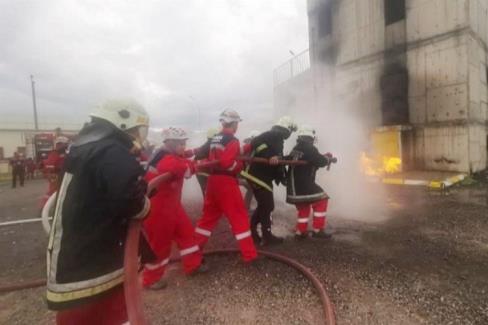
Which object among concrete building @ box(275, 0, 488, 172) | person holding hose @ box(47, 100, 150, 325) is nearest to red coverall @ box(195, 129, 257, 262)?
person holding hose @ box(47, 100, 150, 325)

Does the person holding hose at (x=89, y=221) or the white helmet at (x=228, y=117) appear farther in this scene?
the white helmet at (x=228, y=117)

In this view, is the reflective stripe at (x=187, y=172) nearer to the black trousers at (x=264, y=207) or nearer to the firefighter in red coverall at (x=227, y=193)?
the firefighter in red coverall at (x=227, y=193)

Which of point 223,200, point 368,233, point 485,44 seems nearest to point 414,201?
Result: point 368,233

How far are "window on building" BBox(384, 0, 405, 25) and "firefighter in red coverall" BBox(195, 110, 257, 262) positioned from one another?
33.4 ft

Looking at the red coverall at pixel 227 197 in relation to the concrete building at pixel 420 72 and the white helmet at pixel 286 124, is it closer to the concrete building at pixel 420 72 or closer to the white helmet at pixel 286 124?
the white helmet at pixel 286 124

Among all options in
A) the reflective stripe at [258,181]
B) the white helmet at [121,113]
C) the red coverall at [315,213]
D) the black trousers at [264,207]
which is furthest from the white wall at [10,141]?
the white helmet at [121,113]

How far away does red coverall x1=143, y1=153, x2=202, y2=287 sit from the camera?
3.15 meters

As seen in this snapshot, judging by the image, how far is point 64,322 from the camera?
1.68 meters

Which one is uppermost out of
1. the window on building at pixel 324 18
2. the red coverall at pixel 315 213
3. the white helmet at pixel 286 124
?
the window on building at pixel 324 18

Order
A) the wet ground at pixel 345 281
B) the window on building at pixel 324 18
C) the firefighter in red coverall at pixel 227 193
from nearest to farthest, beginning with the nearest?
1. the wet ground at pixel 345 281
2. the firefighter in red coverall at pixel 227 193
3. the window on building at pixel 324 18

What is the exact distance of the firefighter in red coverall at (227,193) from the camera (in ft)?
11.7

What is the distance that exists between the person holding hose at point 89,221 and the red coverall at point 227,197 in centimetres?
191

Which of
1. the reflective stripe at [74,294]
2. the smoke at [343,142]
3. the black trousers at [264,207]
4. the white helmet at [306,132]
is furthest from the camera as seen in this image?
the smoke at [343,142]

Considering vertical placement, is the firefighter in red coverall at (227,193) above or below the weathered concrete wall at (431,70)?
below
